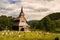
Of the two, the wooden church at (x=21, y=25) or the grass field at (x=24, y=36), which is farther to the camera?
the wooden church at (x=21, y=25)

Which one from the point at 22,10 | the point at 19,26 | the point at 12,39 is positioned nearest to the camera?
the point at 12,39

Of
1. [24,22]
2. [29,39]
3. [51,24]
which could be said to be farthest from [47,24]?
Result: [29,39]

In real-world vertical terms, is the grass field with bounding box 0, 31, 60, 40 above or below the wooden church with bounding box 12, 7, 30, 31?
above

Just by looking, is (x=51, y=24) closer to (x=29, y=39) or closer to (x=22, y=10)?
(x=22, y=10)

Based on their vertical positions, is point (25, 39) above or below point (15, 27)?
above

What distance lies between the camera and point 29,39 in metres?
42.5

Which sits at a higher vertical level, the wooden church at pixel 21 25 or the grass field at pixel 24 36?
the grass field at pixel 24 36

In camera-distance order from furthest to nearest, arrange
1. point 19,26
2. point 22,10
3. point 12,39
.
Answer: point 22,10
point 19,26
point 12,39

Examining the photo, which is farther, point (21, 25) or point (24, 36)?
point (21, 25)

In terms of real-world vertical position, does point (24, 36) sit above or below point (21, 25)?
above

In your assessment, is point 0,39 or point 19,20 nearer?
point 0,39

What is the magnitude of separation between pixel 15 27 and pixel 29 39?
42.9m

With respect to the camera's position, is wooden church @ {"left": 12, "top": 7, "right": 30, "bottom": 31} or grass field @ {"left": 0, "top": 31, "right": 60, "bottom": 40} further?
wooden church @ {"left": 12, "top": 7, "right": 30, "bottom": 31}

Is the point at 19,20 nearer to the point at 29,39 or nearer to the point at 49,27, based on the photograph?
the point at 49,27
